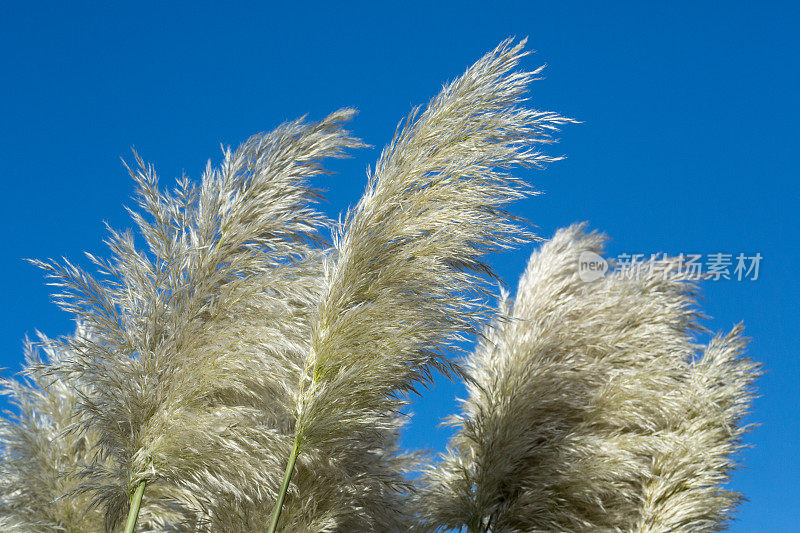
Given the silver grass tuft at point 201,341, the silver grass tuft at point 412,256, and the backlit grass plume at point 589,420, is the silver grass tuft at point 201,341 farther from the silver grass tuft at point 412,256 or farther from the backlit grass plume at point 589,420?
the backlit grass plume at point 589,420

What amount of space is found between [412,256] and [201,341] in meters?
0.81

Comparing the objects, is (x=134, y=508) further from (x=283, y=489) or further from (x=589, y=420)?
(x=589, y=420)

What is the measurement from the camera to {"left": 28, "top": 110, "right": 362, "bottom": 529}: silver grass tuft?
267 centimetres

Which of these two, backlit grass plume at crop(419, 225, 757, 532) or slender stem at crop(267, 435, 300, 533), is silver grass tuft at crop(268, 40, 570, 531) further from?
backlit grass plume at crop(419, 225, 757, 532)

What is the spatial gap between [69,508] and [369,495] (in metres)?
1.64

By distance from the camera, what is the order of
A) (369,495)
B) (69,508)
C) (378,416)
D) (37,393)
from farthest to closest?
(37,393) → (69,508) → (369,495) → (378,416)

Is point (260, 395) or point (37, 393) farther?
point (37, 393)

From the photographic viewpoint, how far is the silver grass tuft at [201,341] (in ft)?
8.77

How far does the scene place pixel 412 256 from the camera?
279cm

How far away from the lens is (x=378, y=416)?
2.74m

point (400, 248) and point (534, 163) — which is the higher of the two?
point (534, 163)

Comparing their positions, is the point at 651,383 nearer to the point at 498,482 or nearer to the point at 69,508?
the point at 498,482

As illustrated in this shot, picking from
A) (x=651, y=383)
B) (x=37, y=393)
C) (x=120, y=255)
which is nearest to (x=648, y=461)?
(x=651, y=383)

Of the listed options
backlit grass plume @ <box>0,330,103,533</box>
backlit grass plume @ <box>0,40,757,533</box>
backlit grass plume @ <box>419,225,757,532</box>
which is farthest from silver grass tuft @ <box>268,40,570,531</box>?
backlit grass plume @ <box>0,330,103,533</box>
